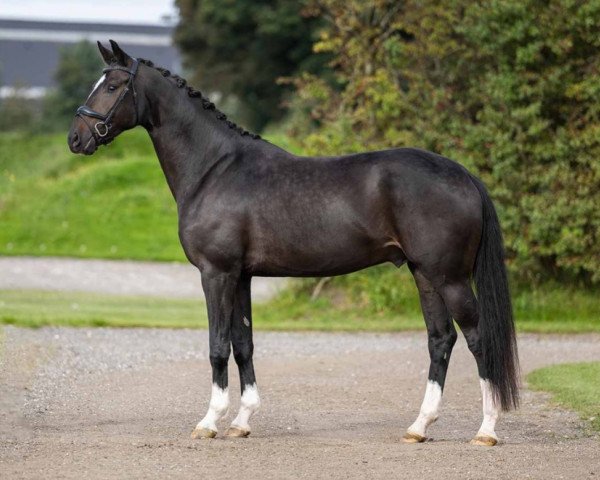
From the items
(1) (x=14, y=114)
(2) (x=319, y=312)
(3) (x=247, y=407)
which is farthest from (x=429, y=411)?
(1) (x=14, y=114)

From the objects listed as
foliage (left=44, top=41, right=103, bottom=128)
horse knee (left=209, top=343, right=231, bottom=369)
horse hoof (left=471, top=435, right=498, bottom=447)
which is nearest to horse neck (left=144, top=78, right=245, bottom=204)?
horse knee (left=209, top=343, right=231, bottom=369)

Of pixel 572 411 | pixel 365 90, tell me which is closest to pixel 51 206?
pixel 365 90

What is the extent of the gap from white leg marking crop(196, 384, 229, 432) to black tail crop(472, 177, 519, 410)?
1.79 meters

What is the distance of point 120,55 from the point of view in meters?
8.29

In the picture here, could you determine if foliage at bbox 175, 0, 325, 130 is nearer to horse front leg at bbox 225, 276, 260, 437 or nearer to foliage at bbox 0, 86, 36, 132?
foliage at bbox 0, 86, 36, 132

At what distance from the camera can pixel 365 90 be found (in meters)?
17.6

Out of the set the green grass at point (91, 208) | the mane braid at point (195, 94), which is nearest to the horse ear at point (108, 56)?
the mane braid at point (195, 94)

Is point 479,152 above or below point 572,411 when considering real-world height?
below

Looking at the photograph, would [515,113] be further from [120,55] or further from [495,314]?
[120,55]

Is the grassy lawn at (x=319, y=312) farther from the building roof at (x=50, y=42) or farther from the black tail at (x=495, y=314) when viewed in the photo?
the building roof at (x=50, y=42)

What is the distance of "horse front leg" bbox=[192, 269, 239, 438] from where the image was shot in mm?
8109

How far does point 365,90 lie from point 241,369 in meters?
9.75

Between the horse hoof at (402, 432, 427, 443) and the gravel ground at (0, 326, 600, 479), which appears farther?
the horse hoof at (402, 432, 427, 443)

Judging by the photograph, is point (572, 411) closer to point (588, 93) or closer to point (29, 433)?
point (29, 433)
